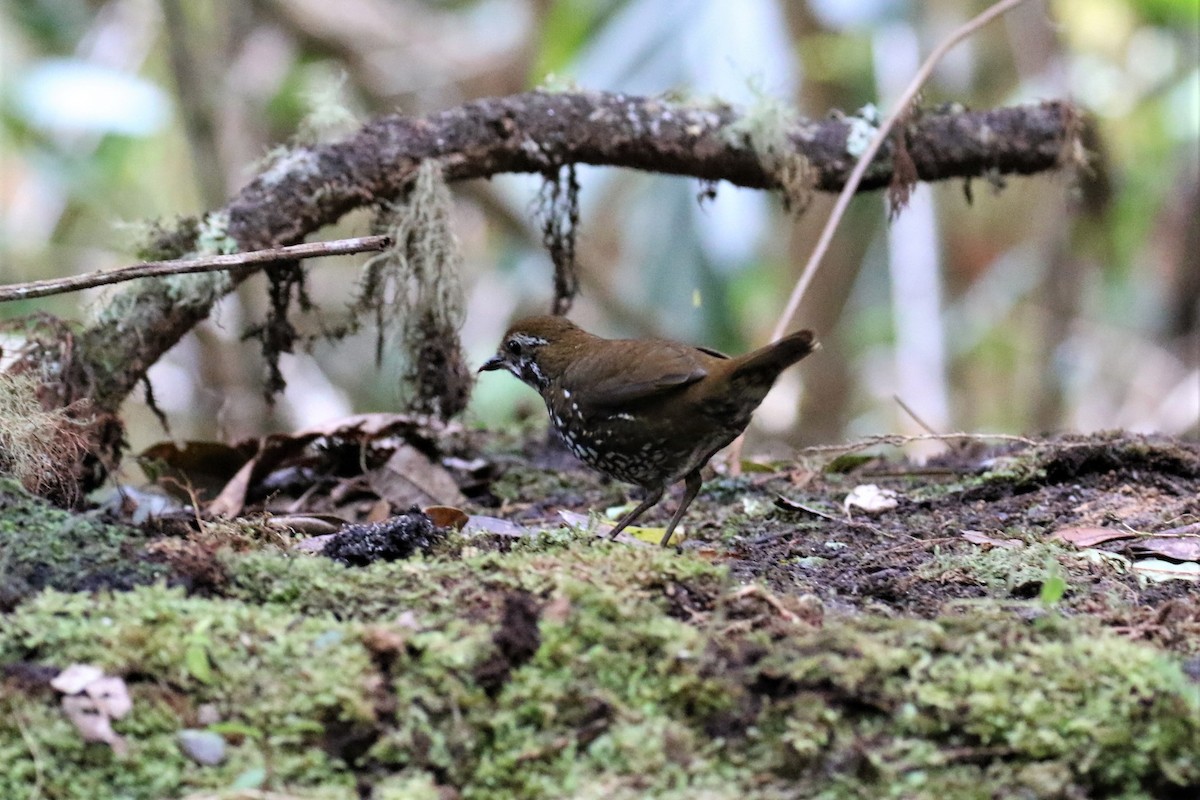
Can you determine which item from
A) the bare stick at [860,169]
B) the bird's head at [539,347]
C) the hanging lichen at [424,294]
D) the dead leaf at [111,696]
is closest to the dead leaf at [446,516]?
the bird's head at [539,347]

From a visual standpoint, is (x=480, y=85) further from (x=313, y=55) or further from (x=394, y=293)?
(x=394, y=293)

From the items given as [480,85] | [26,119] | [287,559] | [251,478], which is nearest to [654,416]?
[287,559]

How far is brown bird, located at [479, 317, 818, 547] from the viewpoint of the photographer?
11.4 feet

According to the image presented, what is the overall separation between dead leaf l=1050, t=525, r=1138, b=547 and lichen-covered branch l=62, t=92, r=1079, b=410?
211cm

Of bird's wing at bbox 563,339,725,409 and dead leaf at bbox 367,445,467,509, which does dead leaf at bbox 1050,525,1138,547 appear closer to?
bird's wing at bbox 563,339,725,409

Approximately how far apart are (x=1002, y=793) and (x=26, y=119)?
7374 mm

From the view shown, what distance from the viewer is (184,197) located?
30.9ft

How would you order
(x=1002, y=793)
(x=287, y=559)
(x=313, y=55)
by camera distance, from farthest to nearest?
(x=313, y=55) < (x=287, y=559) < (x=1002, y=793)

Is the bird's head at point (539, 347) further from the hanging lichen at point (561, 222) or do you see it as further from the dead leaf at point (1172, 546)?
the dead leaf at point (1172, 546)

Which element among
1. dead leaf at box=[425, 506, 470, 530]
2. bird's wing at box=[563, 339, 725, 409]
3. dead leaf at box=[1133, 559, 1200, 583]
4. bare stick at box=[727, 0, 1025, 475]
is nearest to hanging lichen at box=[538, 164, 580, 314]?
bare stick at box=[727, 0, 1025, 475]

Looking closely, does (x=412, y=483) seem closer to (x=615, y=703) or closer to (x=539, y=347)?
(x=539, y=347)

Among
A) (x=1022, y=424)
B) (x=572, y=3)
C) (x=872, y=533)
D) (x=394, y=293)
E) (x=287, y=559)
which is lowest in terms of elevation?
(x=1022, y=424)

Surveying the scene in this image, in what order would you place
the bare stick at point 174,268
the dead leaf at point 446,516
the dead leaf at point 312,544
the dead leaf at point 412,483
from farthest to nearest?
1. the dead leaf at point 412,483
2. the dead leaf at point 446,516
3. the dead leaf at point 312,544
4. the bare stick at point 174,268

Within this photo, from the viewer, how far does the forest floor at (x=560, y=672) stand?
77.9 inches
